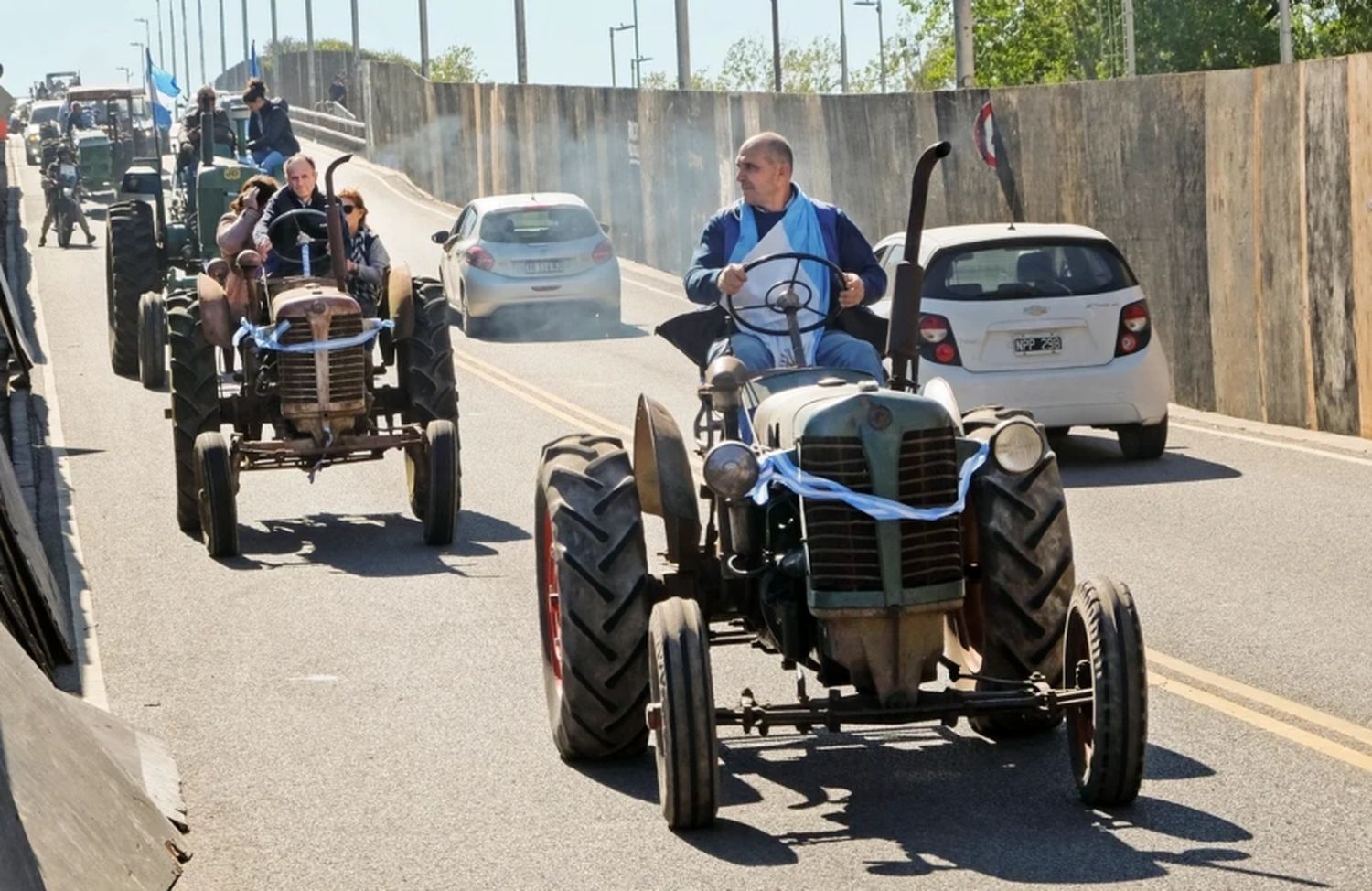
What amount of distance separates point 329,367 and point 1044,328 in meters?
4.99

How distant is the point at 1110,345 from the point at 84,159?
3849 centimetres

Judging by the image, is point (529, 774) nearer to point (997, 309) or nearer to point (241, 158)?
point (997, 309)

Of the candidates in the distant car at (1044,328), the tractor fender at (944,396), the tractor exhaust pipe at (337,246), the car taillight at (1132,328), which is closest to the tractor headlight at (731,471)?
the tractor fender at (944,396)

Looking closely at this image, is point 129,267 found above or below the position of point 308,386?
above

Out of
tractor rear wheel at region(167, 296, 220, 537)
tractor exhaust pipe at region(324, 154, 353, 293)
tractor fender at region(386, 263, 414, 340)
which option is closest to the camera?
tractor exhaust pipe at region(324, 154, 353, 293)

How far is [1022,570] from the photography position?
855 centimetres

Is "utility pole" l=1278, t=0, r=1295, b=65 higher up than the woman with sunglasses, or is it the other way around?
"utility pole" l=1278, t=0, r=1295, b=65

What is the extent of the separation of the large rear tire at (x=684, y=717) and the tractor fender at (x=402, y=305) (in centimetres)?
814

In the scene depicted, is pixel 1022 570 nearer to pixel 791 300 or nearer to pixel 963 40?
pixel 791 300

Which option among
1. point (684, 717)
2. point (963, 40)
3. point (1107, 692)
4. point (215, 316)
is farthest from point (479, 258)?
point (1107, 692)

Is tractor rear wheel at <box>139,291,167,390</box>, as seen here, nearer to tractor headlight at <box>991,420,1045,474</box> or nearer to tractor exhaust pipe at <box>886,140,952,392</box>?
tractor exhaust pipe at <box>886,140,952,392</box>

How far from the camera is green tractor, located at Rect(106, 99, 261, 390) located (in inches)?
963

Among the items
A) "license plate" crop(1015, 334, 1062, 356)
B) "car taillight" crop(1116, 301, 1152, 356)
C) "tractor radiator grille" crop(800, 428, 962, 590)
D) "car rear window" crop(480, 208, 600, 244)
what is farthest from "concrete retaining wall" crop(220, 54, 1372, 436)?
"tractor radiator grille" crop(800, 428, 962, 590)

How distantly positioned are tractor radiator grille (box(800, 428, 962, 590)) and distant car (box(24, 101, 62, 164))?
54893 millimetres
